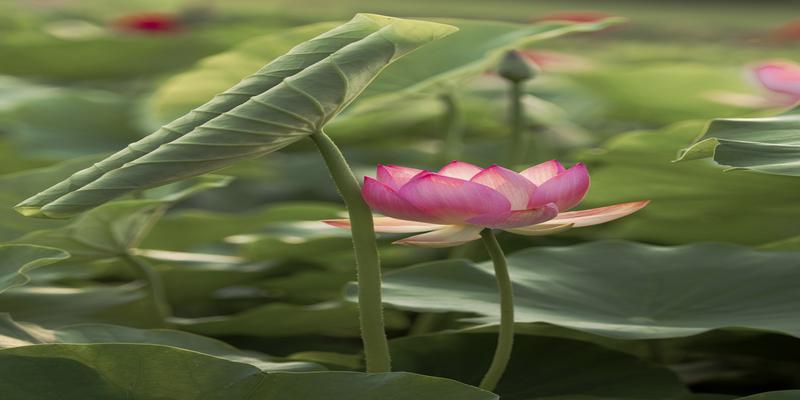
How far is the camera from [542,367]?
0.66 meters

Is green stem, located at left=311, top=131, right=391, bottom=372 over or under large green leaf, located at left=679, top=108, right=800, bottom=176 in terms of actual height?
under

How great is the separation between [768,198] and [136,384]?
51 cm

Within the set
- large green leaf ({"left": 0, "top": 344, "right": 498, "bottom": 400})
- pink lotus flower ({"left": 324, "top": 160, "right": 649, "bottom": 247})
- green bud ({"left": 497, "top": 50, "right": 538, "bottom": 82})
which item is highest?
green bud ({"left": 497, "top": 50, "right": 538, "bottom": 82})

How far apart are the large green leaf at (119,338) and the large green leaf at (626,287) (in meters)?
0.08

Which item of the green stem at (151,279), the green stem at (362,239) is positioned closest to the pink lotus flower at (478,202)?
the green stem at (362,239)

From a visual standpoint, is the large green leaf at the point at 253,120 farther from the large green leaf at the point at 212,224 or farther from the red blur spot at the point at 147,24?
the red blur spot at the point at 147,24

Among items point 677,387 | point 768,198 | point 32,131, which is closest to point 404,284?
point 677,387

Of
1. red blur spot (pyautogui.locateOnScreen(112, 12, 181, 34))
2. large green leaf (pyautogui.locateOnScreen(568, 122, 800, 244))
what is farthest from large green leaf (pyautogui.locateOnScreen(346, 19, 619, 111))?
red blur spot (pyautogui.locateOnScreen(112, 12, 181, 34))

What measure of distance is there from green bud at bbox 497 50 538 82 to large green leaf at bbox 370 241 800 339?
0.21 m

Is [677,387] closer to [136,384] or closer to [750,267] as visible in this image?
[750,267]

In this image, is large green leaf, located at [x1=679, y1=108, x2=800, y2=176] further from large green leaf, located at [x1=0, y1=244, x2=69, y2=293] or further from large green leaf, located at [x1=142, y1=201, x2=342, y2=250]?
large green leaf, located at [x1=142, y1=201, x2=342, y2=250]

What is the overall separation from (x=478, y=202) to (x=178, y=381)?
14 centimetres

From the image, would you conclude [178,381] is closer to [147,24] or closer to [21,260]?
[21,260]

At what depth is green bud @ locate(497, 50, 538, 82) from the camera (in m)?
0.91
